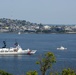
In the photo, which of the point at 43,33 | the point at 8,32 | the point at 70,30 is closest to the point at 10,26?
the point at 8,32

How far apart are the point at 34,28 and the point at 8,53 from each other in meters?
102

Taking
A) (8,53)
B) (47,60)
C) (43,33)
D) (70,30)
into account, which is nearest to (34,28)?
(43,33)

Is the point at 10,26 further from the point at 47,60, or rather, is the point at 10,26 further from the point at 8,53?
the point at 47,60

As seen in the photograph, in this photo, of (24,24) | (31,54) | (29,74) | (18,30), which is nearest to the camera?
(29,74)

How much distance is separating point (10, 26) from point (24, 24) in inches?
584

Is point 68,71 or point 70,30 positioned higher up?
point 68,71

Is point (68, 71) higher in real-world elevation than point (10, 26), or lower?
higher

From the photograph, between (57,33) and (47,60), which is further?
(57,33)

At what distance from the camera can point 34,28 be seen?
159375mm

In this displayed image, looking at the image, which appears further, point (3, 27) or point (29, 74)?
point (3, 27)

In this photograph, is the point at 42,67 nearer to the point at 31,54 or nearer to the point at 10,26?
the point at 31,54

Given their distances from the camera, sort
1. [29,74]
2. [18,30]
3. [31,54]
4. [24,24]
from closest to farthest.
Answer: [29,74] → [31,54] → [18,30] → [24,24]

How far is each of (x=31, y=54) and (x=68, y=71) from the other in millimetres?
46183

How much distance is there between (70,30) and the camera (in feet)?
534
